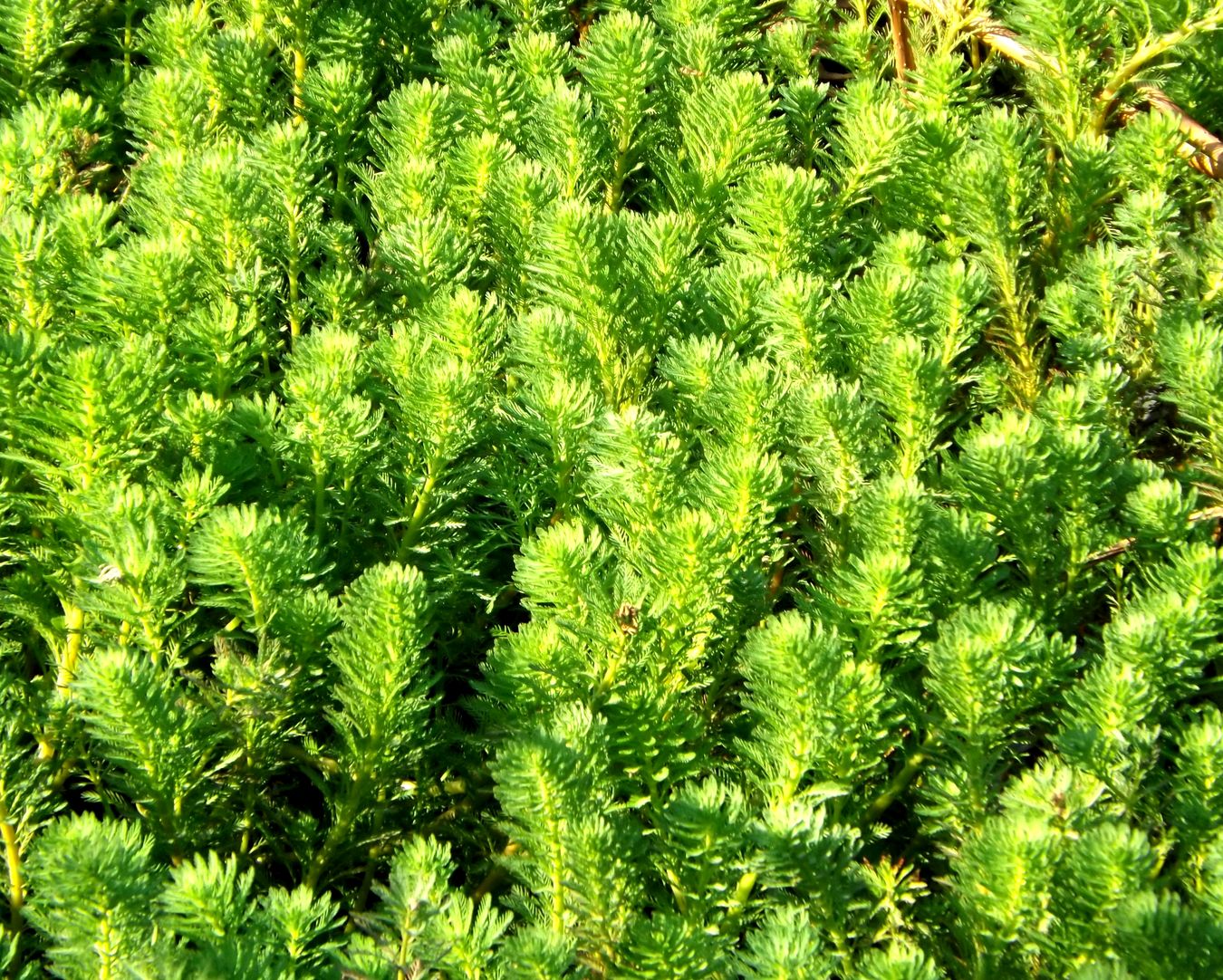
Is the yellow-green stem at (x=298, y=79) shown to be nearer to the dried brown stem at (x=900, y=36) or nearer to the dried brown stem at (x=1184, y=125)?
the dried brown stem at (x=900, y=36)

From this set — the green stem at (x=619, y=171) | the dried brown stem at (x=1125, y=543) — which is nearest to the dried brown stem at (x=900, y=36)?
the green stem at (x=619, y=171)

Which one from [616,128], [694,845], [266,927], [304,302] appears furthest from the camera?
[616,128]

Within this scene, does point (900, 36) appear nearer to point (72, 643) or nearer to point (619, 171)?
point (619, 171)

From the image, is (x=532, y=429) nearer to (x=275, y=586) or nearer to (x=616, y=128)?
(x=275, y=586)

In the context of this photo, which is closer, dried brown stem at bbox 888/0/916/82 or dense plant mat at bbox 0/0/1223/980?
dense plant mat at bbox 0/0/1223/980

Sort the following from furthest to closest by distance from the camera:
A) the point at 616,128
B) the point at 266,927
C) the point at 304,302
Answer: the point at 616,128 < the point at 304,302 < the point at 266,927

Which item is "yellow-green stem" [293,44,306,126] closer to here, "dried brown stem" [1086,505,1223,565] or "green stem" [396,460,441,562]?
"green stem" [396,460,441,562]

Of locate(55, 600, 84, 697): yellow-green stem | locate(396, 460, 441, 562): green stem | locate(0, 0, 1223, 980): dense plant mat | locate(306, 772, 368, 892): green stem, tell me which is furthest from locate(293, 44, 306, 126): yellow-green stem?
locate(306, 772, 368, 892): green stem

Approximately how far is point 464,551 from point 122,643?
0.45 metres

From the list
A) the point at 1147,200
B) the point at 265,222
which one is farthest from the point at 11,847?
the point at 1147,200

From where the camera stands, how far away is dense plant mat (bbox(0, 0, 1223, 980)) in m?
1.36

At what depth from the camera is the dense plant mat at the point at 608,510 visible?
1361mm

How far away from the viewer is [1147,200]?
1981mm

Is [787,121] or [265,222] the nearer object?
A: [265,222]
